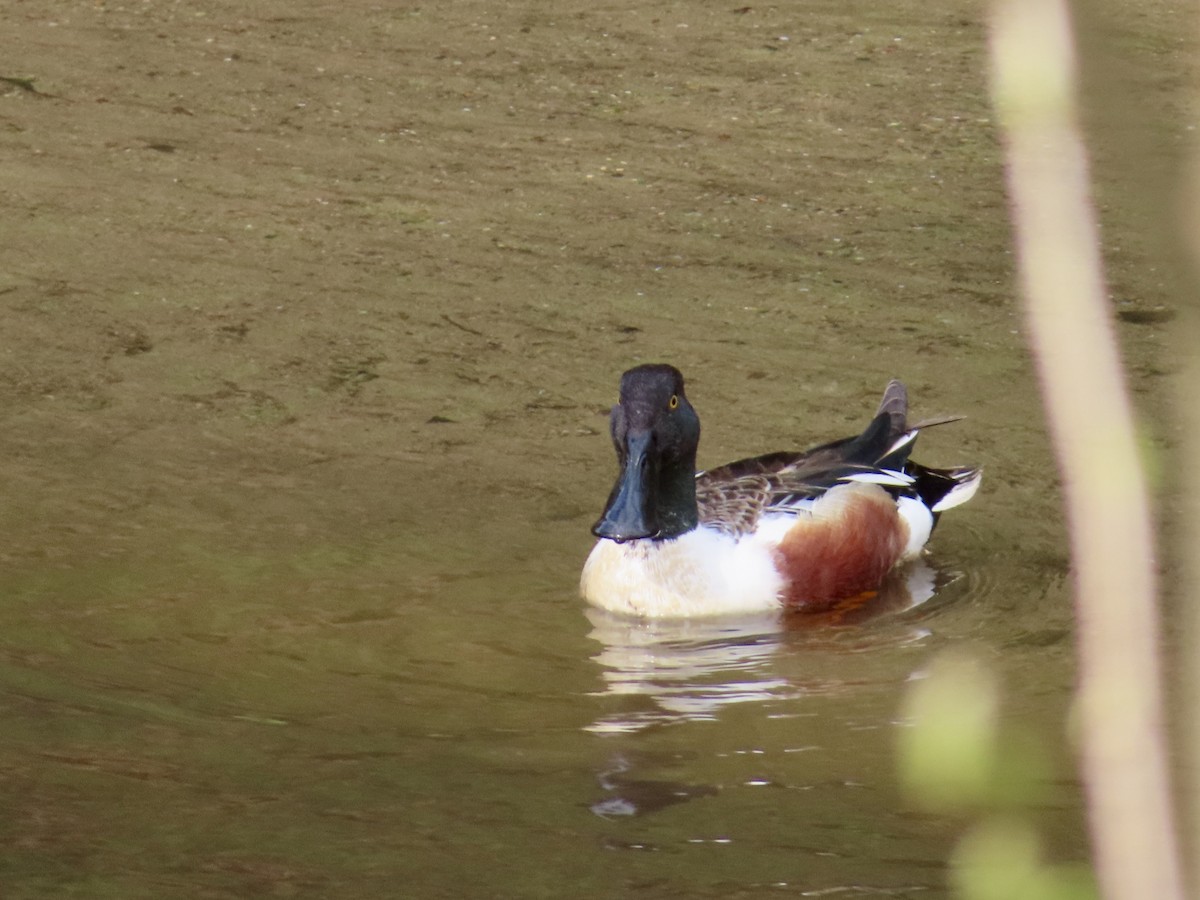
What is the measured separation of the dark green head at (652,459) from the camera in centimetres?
553

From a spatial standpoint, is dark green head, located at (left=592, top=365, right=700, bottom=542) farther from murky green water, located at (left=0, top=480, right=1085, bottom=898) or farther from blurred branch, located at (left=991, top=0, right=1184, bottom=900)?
blurred branch, located at (left=991, top=0, right=1184, bottom=900)

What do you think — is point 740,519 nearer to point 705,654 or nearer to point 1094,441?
point 705,654

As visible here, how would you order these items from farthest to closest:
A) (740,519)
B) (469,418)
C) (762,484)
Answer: (469,418) < (762,484) < (740,519)

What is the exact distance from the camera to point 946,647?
532 centimetres

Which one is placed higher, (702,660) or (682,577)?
(682,577)

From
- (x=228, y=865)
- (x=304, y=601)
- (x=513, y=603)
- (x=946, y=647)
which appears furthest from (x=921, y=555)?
(x=228, y=865)

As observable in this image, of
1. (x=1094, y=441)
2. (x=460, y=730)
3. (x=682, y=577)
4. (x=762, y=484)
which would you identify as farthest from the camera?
(x=762, y=484)

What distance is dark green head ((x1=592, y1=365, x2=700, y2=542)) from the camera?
553 centimetres

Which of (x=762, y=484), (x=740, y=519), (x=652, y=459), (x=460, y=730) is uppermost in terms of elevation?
(x=652, y=459)

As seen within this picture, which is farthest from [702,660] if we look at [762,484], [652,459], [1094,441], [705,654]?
[1094,441]

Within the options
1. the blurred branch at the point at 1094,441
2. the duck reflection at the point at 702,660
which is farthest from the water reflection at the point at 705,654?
the blurred branch at the point at 1094,441

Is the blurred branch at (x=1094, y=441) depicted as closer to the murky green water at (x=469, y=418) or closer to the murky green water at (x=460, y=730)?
the murky green water at (x=469, y=418)

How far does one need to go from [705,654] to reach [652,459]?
693 mm

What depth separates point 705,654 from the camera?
5.33 m
